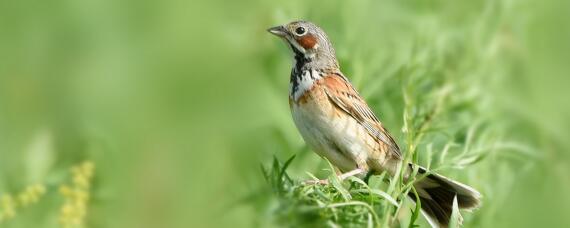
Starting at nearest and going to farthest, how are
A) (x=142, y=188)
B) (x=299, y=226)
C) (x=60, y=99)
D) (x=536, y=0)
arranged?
(x=299, y=226), (x=142, y=188), (x=60, y=99), (x=536, y=0)

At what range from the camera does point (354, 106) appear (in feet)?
17.2

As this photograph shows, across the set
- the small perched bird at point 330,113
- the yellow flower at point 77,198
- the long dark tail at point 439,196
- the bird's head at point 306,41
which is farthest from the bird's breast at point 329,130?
the yellow flower at point 77,198

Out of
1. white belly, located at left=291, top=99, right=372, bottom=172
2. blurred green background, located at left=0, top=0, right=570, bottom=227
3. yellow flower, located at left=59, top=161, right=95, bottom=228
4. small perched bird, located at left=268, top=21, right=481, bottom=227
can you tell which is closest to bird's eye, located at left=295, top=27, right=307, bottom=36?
small perched bird, located at left=268, top=21, right=481, bottom=227

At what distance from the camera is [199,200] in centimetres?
618

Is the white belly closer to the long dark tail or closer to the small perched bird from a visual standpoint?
the small perched bird

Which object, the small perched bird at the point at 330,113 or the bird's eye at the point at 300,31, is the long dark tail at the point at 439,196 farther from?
the bird's eye at the point at 300,31

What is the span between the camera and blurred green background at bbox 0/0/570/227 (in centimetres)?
574

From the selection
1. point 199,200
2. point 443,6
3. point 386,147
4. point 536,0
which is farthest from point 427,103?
point 536,0

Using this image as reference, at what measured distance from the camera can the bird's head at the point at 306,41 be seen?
5.34 meters

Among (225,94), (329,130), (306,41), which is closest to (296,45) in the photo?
(306,41)

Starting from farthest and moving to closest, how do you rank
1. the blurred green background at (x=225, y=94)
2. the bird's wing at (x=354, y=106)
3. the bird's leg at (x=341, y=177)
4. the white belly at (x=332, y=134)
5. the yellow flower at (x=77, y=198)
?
the blurred green background at (x=225, y=94), the bird's wing at (x=354, y=106), the white belly at (x=332, y=134), the yellow flower at (x=77, y=198), the bird's leg at (x=341, y=177)

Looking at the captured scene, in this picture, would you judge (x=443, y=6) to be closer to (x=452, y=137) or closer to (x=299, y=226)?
(x=452, y=137)

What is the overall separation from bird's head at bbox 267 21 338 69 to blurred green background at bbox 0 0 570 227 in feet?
1.14

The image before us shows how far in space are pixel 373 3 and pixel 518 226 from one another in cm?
194
